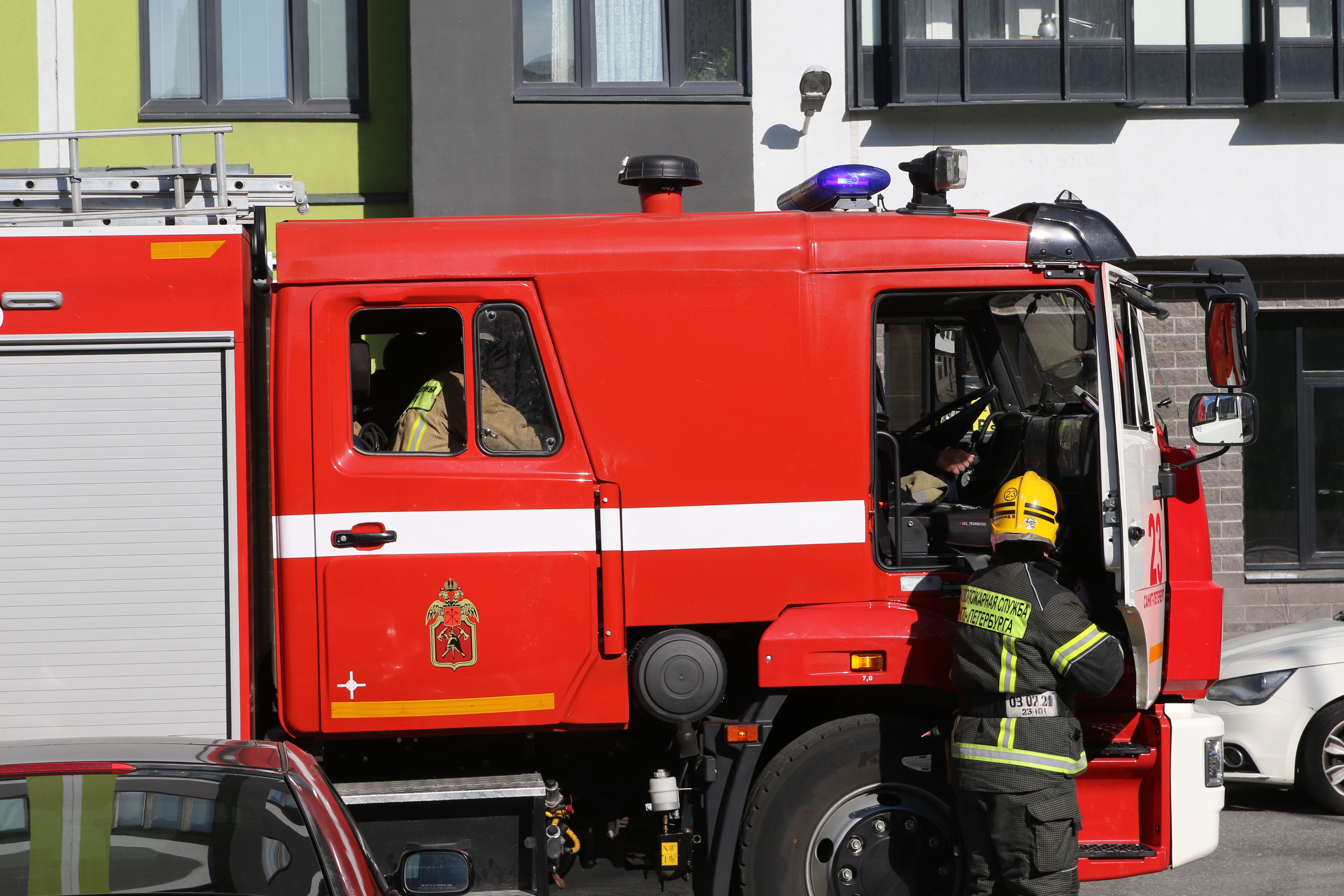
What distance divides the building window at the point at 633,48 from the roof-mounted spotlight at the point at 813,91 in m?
0.55

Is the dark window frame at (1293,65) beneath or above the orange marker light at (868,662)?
above

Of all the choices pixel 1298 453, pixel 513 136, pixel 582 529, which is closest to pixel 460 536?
pixel 582 529

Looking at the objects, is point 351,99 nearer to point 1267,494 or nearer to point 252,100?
point 252,100

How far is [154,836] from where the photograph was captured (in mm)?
2623

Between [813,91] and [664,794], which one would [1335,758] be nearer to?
[664,794]

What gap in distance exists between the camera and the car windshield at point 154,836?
250 cm

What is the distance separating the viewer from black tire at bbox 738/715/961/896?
174 inches

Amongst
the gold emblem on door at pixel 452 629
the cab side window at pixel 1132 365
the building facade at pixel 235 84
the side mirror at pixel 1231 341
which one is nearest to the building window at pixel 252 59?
the building facade at pixel 235 84

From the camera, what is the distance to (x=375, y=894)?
109 inches

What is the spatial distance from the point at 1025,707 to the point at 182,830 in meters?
2.81

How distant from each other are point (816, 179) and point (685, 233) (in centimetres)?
92

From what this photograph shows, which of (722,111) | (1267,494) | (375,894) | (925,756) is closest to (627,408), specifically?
(925,756)

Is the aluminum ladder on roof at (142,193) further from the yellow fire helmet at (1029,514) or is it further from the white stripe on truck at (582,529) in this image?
the yellow fire helmet at (1029,514)

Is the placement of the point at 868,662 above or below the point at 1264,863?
above
